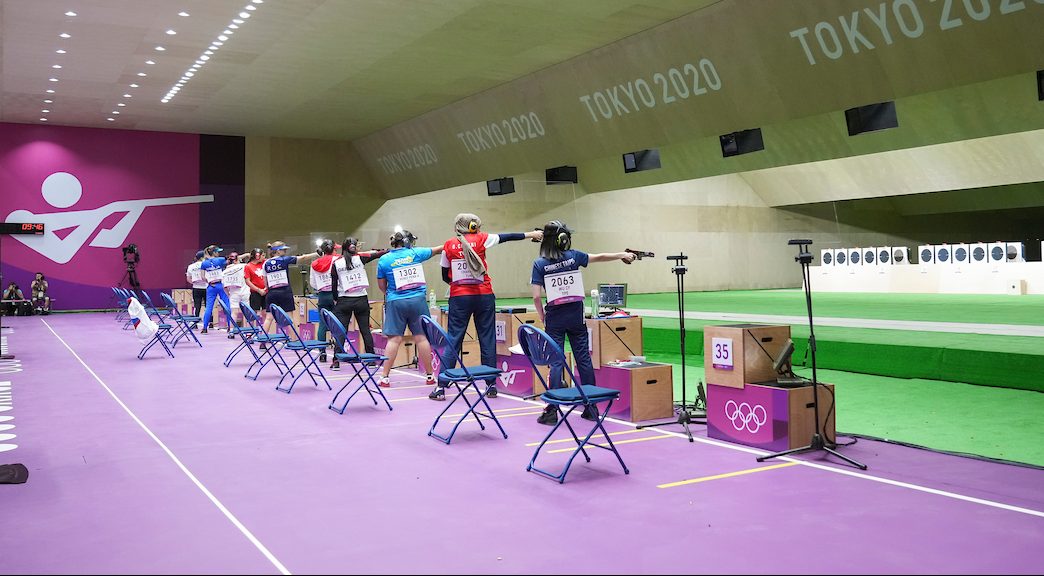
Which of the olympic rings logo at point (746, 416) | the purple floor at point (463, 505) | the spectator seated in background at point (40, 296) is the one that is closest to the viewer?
the purple floor at point (463, 505)

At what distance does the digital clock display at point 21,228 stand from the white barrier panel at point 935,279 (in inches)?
777

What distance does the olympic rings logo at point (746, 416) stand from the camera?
16.5 ft

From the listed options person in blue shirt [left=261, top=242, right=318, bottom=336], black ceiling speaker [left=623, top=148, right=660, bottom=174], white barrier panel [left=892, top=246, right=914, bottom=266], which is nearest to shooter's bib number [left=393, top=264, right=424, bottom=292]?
person in blue shirt [left=261, top=242, right=318, bottom=336]

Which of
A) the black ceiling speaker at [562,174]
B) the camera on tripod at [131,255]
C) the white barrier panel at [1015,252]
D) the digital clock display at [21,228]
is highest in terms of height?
the black ceiling speaker at [562,174]

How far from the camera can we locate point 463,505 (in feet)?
12.7

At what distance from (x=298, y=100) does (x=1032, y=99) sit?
1302 centimetres

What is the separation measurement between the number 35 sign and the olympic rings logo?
0.82 feet

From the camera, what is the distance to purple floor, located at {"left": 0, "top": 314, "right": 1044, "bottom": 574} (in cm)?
311

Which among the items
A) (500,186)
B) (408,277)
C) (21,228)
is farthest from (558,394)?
(21,228)

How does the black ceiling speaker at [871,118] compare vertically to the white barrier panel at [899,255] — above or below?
above

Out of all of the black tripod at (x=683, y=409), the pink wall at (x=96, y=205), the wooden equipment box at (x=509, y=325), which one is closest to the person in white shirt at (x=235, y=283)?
the wooden equipment box at (x=509, y=325)

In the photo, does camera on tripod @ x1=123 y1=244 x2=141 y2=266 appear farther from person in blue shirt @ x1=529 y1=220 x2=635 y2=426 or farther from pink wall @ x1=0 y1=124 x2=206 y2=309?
person in blue shirt @ x1=529 y1=220 x2=635 y2=426

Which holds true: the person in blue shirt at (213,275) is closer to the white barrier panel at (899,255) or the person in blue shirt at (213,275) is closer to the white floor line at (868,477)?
the white floor line at (868,477)

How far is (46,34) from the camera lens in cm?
1162
